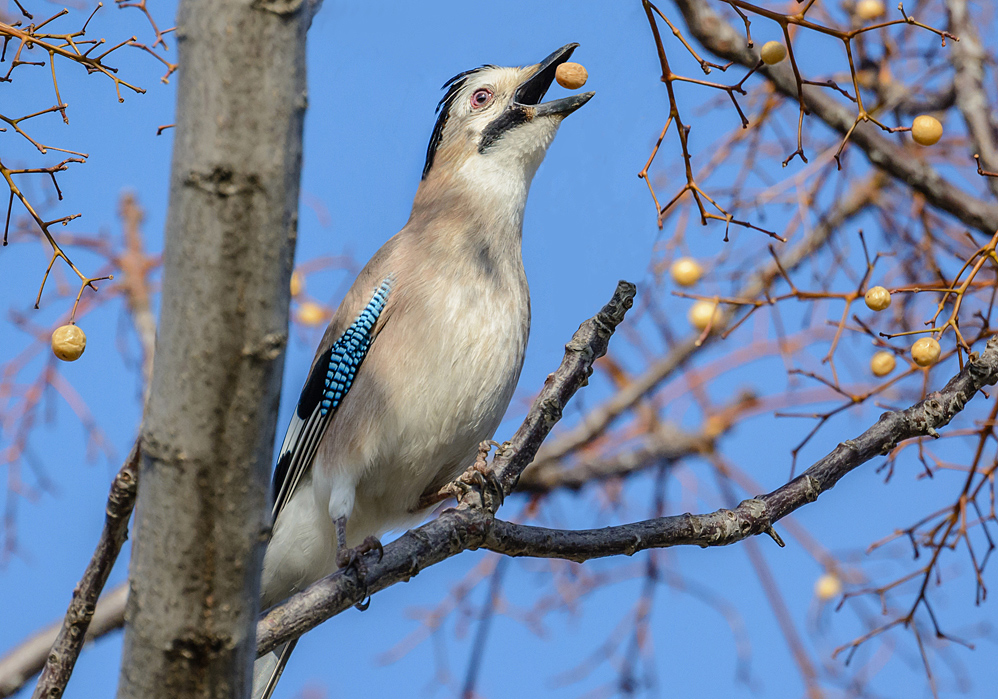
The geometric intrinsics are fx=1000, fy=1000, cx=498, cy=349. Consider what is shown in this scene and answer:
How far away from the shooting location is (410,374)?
10.7ft

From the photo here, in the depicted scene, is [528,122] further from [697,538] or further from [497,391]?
[697,538]

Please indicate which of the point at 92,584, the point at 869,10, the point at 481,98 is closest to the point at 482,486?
the point at 92,584

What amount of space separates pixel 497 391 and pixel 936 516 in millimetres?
1431

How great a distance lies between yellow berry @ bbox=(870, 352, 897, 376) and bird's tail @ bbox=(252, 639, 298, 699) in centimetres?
214

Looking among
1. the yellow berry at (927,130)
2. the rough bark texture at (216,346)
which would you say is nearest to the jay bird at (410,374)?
the yellow berry at (927,130)

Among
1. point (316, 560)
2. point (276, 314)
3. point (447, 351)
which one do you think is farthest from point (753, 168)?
point (276, 314)

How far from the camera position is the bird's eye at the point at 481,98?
13.3 feet

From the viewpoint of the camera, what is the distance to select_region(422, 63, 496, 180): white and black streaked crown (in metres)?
4.21

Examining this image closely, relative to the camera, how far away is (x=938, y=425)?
2.67m

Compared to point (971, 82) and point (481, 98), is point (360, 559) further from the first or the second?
point (971, 82)

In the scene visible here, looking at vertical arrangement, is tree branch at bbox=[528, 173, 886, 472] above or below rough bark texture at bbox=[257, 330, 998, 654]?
above

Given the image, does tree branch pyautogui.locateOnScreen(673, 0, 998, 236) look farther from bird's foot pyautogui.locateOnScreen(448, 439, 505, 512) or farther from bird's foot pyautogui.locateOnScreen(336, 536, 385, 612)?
bird's foot pyautogui.locateOnScreen(336, 536, 385, 612)

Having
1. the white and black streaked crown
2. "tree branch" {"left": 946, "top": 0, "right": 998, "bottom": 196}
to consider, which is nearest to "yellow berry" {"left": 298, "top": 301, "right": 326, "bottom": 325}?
the white and black streaked crown

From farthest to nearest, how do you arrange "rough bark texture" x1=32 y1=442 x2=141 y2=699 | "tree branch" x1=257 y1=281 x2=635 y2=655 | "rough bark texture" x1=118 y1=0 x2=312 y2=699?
"tree branch" x1=257 y1=281 x2=635 y2=655
"rough bark texture" x1=32 y1=442 x2=141 y2=699
"rough bark texture" x1=118 y1=0 x2=312 y2=699
